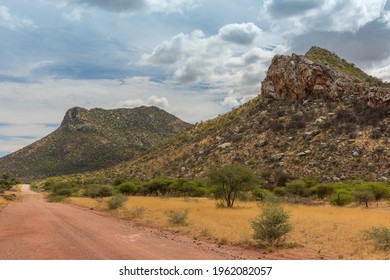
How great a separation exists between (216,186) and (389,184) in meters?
19.7

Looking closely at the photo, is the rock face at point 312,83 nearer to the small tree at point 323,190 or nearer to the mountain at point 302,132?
the mountain at point 302,132

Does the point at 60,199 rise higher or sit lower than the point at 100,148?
lower

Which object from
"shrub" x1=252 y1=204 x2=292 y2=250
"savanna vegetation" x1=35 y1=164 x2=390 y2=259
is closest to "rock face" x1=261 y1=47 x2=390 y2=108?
"savanna vegetation" x1=35 y1=164 x2=390 y2=259

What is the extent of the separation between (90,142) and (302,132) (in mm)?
89986

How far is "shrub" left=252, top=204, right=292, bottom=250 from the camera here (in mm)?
15484

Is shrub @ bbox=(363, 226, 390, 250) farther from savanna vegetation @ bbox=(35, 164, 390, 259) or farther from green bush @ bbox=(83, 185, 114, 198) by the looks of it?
green bush @ bbox=(83, 185, 114, 198)

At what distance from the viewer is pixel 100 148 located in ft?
424

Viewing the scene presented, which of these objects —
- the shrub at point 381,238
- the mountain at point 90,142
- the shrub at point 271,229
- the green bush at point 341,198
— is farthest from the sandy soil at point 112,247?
the mountain at point 90,142

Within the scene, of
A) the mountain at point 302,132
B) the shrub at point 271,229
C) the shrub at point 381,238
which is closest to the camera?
the shrub at point 381,238

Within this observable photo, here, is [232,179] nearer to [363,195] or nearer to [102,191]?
[363,195]

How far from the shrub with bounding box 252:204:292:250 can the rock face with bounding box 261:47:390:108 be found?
46.9m

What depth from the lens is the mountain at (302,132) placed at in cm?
5084
